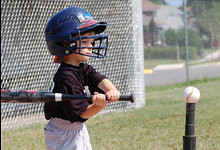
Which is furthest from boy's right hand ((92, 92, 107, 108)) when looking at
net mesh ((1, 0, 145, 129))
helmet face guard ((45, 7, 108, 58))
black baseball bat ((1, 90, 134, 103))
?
net mesh ((1, 0, 145, 129))

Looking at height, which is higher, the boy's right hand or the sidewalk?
the boy's right hand

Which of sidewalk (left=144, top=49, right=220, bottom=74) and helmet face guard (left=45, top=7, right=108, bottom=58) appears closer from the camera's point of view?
helmet face guard (left=45, top=7, right=108, bottom=58)

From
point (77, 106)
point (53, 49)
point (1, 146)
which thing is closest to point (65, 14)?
point (53, 49)

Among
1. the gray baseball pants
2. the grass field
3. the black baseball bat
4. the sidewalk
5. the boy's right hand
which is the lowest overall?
the sidewalk

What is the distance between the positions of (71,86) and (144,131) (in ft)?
9.80

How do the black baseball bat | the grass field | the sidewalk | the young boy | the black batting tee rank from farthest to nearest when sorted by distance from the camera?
the sidewalk
the grass field
the young boy
the black batting tee
the black baseball bat

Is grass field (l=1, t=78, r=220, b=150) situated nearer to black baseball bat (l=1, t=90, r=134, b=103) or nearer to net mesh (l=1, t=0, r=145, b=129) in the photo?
net mesh (l=1, t=0, r=145, b=129)

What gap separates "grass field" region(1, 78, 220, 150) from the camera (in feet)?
16.2

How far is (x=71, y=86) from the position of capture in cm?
288

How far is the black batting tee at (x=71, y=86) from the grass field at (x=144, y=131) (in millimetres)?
1867

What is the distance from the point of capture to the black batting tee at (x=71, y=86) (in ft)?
9.28

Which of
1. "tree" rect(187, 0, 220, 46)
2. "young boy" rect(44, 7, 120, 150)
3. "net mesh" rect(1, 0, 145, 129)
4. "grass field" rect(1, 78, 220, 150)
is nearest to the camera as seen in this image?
"young boy" rect(44, 7, 120, 150)

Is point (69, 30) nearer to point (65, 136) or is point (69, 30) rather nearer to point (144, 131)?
point (65, 136)

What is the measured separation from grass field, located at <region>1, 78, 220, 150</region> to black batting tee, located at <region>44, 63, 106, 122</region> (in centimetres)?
187
